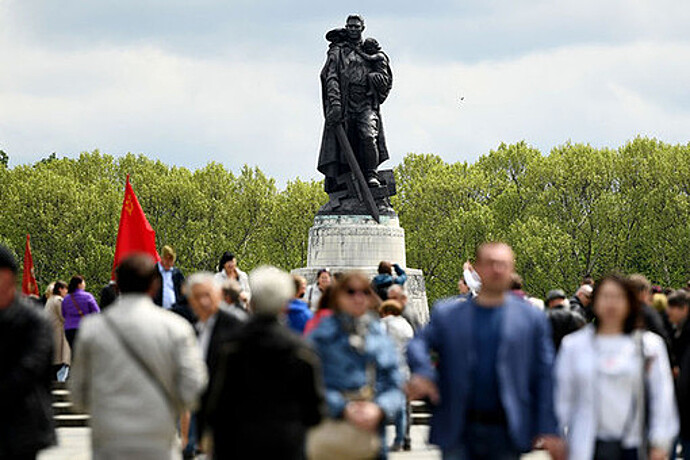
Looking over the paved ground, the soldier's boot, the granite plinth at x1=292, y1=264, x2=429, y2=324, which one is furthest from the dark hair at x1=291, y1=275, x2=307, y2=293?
the soldier's boot

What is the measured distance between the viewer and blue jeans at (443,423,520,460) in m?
6.28

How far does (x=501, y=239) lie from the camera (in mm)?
49594

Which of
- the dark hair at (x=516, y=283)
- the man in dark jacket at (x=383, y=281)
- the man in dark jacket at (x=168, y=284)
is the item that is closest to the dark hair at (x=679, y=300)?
the dark hair at (x=516, y=283)

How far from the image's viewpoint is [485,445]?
248 inches

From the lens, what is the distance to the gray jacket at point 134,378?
6402 mm

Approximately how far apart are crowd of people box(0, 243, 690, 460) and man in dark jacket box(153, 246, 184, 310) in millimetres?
7237

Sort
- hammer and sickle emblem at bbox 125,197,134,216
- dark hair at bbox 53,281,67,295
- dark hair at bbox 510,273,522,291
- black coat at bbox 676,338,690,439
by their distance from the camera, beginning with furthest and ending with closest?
dark hair at bbox 53,281,67,295 < hammer and sickle emblem at bbox 125,197,134,216 < dark hair at bbox 510,273,522,291 < black coat at bbox 676,338,690,439

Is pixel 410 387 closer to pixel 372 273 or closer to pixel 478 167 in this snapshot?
pixel 372 273

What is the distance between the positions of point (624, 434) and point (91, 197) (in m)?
47.9

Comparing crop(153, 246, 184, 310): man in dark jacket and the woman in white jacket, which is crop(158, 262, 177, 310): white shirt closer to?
crop(153, 246, 184, 310): man in dark jacket

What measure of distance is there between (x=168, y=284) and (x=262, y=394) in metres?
8.47

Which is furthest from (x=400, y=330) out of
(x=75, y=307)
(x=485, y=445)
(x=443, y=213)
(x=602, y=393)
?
(x=443, y=213)

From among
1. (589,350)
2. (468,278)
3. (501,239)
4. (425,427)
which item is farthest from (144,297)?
(501,239)

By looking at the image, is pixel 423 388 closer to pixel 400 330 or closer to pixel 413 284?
pixel 400 330
